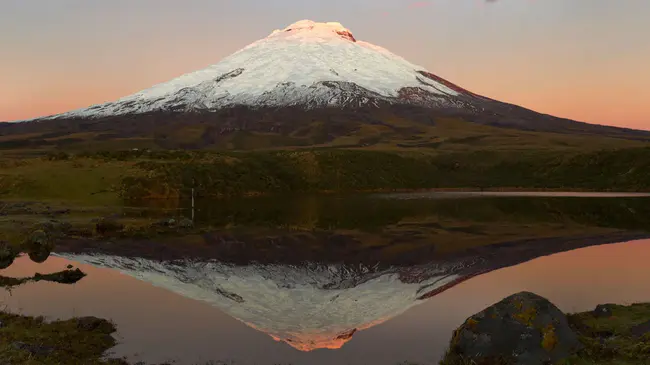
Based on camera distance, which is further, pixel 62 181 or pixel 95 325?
pixel 62 181

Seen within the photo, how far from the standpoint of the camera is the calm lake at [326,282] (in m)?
22.0

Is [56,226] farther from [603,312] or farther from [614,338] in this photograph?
[614,338]

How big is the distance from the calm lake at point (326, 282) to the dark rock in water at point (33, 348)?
2.54 meters

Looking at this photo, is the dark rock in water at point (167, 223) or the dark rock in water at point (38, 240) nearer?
the dark rock in water at point (38, 240)

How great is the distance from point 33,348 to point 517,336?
1659 centimetres

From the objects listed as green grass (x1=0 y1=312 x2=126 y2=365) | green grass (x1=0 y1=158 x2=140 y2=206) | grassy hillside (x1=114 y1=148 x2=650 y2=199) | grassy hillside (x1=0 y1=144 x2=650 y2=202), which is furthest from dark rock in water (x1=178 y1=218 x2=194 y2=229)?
grassy hillside (x1=114 y1=148 x2=650 y2=199)

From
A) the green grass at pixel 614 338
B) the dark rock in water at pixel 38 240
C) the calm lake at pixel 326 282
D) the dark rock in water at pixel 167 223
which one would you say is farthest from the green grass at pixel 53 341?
the dark rock in water at pixel 167 223

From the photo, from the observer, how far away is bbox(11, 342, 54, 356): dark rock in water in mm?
18719

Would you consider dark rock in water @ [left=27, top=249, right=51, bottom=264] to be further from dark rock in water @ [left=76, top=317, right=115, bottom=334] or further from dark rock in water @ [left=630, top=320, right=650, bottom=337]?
dark rock in water @ [left=630, top=320, right=650, bottom=337]

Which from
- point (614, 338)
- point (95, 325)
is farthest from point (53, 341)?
point (614, 338)

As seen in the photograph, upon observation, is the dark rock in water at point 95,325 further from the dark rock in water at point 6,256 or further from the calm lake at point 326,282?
the dark rock in water at point 6,256

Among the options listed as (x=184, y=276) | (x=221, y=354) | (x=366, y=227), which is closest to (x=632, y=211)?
(x=366, y=227)

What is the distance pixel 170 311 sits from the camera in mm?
26484

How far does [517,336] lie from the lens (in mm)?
18297
